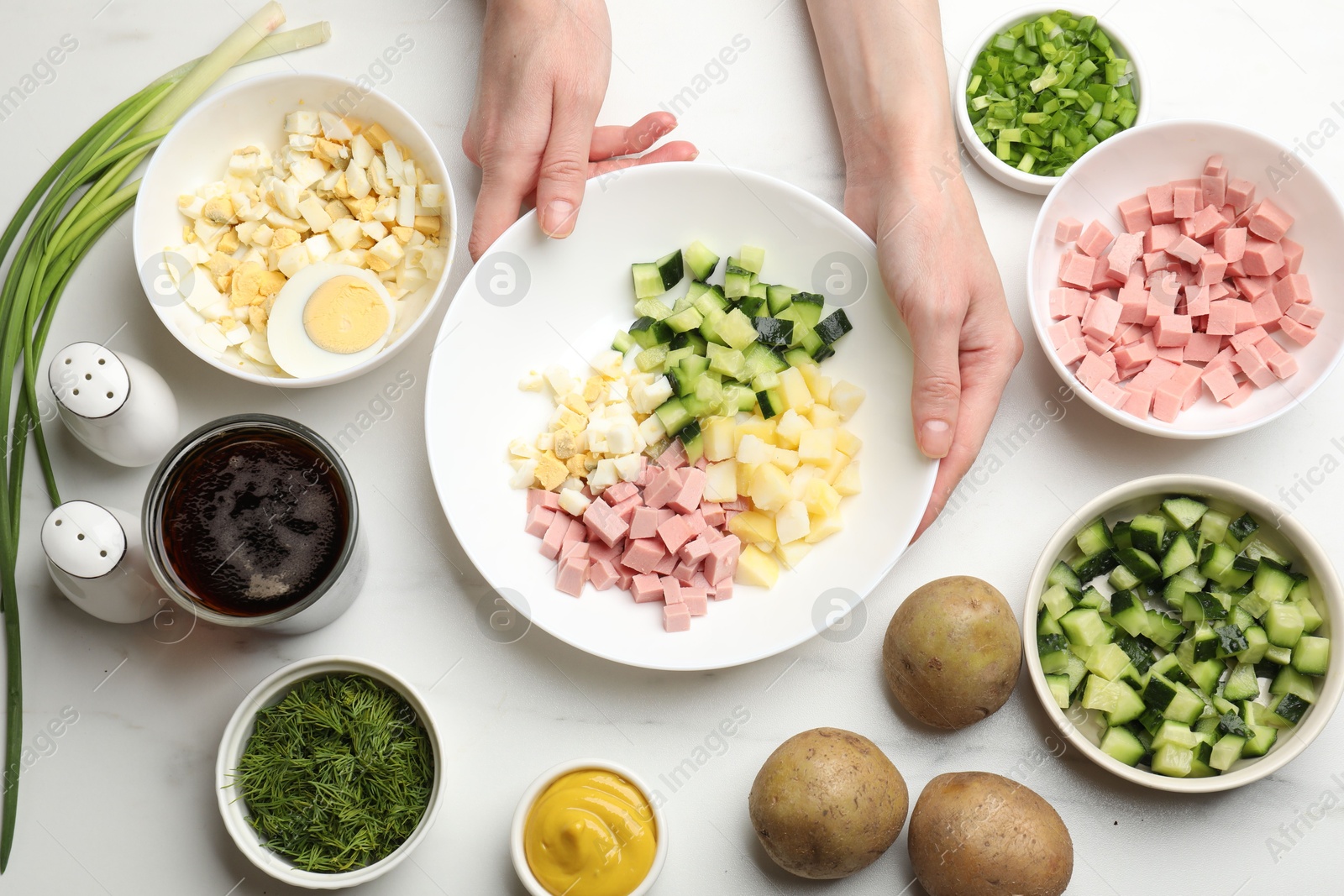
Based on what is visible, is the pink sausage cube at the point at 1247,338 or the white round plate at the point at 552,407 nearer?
the white round plate at the point at 552,407

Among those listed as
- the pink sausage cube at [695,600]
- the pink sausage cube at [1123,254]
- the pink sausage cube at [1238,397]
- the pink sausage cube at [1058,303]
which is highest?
the pink sausage cube at [1123,254]

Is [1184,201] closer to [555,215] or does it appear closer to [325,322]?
[555,215]

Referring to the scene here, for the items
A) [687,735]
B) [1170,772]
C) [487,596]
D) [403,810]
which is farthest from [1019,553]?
[403,810]

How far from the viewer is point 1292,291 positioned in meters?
2.12

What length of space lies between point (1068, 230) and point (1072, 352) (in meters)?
0.31

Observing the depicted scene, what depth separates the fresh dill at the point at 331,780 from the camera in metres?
1.92

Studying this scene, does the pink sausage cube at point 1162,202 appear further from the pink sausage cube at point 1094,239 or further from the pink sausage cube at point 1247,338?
the pink sausage cube at point 1247,338

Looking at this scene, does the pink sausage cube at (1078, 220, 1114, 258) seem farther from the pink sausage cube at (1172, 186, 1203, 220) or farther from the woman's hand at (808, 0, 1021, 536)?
the woman's hand at (808, 0, 1021, 536)

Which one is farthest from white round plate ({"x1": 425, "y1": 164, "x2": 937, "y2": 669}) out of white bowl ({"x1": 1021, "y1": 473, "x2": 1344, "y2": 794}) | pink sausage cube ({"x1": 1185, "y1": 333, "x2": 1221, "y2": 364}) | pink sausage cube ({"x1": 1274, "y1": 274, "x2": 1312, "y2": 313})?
pink sausage cube ({"x1": 1274, "y1": 274, "x2": 1312, "y2": 313})

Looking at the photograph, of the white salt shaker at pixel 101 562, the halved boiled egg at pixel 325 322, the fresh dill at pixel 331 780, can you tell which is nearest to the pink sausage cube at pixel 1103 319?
the halved boiled egg at pixel 325 322

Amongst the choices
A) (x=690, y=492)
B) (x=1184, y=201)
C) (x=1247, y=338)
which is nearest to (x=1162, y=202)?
(x=1184, y=201)

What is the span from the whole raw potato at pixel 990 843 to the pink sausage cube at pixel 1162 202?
139 centimetres

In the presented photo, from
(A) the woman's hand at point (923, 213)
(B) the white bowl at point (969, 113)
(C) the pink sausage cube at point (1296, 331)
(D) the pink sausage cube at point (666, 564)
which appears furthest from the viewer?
(B) the white bowl at point (969, 113)

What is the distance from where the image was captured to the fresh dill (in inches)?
75.7
